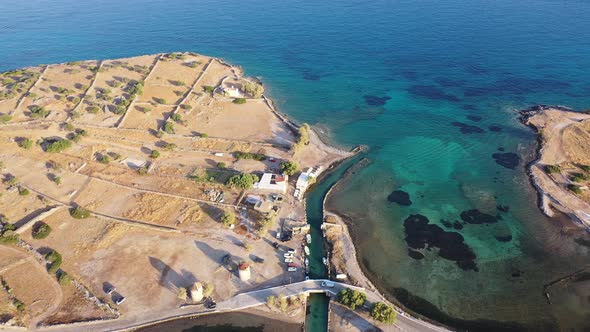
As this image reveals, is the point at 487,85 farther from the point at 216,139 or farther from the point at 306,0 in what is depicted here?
the point at 306,0

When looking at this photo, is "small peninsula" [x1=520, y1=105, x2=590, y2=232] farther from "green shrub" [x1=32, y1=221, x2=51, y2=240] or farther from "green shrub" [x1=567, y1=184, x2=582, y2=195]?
"green shrub" [x1=32, y1=221, x2=51, y2=240]

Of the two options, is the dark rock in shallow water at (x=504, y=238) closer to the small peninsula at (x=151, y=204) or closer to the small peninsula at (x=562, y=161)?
the small peninsula at (x=562, y=161)

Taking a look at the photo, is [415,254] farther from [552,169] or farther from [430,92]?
[430,92]

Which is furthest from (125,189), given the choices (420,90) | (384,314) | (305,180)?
(420,90)

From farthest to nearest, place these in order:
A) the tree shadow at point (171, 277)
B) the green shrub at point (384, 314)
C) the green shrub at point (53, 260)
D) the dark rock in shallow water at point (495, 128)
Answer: the dark rock in shallow water at point (495, 128), the green shrub at point (53, 260), the tree shadow at point (171, 277), the green shrub at point (384, 314)

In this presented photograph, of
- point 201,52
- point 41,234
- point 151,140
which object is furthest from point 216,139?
→ point 201,52

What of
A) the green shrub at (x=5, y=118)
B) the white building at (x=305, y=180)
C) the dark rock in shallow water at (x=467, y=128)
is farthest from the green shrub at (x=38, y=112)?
the dark rock in shallow water at (x=467, y=128)
